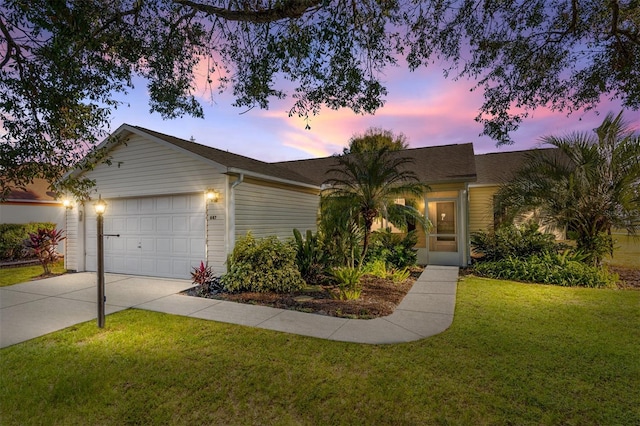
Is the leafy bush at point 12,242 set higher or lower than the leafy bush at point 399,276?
higher

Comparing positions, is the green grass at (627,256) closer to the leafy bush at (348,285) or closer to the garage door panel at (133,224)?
the leafy bush at (348,285)

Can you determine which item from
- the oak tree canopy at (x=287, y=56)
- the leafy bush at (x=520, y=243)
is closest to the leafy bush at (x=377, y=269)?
the leafy bush at (x=520, y=243)

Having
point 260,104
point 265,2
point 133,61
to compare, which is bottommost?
point 260,104

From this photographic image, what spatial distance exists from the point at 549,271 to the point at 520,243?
1.53 metres

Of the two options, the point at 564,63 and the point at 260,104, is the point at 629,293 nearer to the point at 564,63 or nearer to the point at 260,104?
the point at 564,63

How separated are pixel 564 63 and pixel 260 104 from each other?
7411mm

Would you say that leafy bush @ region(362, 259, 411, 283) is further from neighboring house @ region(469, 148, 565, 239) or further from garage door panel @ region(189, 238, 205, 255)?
neighboring house @ region(469, 148, 565, 239)

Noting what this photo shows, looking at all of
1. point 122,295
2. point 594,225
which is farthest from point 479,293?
point 122,295

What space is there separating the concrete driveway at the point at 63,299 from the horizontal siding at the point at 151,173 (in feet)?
8.66

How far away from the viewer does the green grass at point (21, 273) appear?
9.68 meters

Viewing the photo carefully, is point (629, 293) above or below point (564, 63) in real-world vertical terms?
below

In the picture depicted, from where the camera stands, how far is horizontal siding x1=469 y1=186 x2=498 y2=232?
14336mm

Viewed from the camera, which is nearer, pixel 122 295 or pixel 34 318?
pixel 34 318

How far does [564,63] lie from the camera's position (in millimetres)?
7785
